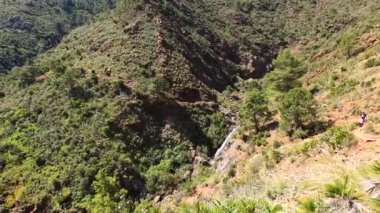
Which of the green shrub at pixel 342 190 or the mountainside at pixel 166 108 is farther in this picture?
the mountainside at pixel 166 108

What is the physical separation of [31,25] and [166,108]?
7327cm

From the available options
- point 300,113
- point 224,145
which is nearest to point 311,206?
point 300,113

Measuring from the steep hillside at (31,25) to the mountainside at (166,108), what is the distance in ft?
108

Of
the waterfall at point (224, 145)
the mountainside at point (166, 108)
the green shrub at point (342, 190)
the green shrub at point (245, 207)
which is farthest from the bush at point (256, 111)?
the green shrub at point (342, 190)

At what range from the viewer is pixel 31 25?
343 feet

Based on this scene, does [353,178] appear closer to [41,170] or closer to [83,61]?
[41,170]

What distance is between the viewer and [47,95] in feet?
160

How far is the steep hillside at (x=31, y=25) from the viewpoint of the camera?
93125 millimetres

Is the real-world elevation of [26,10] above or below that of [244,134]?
above

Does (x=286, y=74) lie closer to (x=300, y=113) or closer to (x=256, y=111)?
(x=256, y=111)

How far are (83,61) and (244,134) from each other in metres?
27.1

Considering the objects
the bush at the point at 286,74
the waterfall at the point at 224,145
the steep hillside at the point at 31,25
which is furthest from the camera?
the steep hillside at the point at 31,25

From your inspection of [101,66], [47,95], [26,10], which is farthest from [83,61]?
[26,10]

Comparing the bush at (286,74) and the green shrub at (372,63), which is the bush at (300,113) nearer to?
the green shrub at (372,63)
